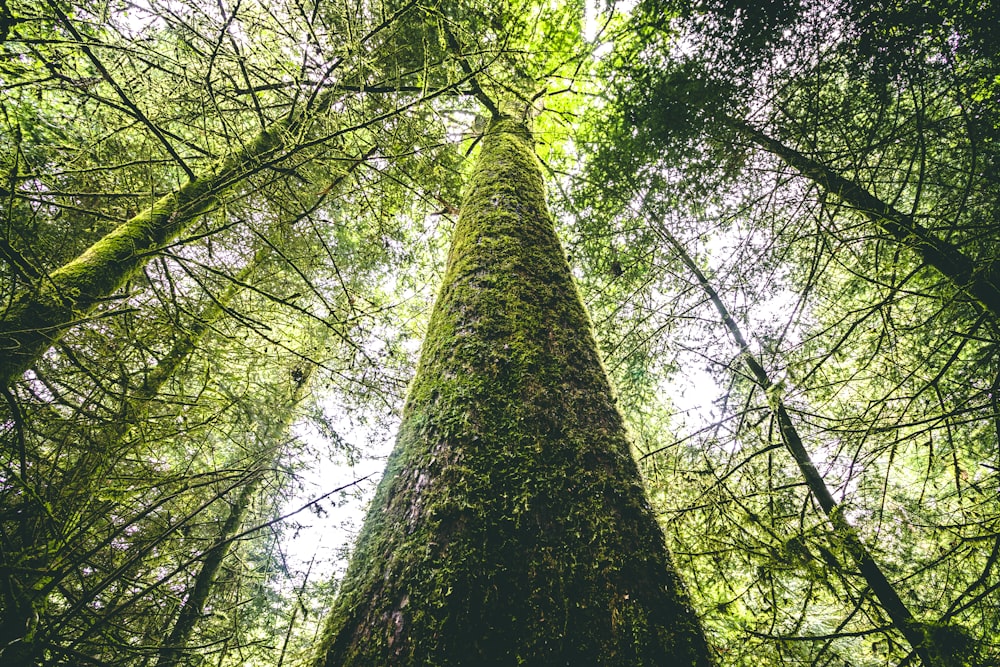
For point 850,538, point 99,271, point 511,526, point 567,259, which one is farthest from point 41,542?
point 850,538

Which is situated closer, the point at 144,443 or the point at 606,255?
the point at 144,443

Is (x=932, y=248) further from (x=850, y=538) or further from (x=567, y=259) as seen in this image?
(x=567, y=259)

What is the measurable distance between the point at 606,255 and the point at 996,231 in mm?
3377

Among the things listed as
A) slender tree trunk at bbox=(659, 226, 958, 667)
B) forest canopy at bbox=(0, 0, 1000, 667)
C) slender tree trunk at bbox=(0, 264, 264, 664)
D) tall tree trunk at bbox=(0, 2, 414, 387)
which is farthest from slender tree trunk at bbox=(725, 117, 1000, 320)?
slender tree trunk at bbox=(0, 264, 264, 664)

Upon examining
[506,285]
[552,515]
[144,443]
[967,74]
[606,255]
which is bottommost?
[552,515]

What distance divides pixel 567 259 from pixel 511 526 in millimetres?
2059

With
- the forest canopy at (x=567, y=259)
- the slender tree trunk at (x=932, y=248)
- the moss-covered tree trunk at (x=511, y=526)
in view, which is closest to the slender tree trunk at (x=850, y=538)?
the forest canopy at (x=567, y=259)

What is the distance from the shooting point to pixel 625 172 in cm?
459

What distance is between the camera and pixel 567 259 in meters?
2.75

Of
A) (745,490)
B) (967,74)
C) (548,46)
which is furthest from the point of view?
(548,46)

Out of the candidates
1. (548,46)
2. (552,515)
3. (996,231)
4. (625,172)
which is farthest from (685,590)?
(548,46)

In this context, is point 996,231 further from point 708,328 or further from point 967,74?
point 708,328

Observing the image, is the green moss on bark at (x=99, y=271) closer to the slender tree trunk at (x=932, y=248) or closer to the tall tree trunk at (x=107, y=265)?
the tall tree trunk at (x=107, y=265)

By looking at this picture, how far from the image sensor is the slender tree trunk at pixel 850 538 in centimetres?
181
